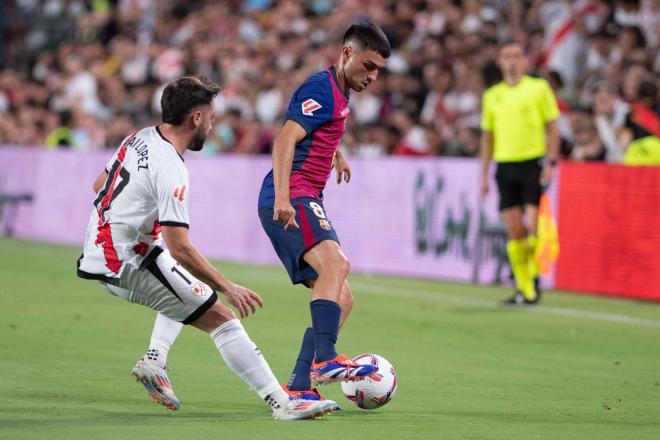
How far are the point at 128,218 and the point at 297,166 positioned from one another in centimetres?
116

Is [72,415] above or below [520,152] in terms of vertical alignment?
below

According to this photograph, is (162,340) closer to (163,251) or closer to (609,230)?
(163,251)

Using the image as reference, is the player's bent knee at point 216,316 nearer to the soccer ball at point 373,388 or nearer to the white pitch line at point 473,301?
the soccer ball at point 373,388

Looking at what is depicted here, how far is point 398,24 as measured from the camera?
73.4ft

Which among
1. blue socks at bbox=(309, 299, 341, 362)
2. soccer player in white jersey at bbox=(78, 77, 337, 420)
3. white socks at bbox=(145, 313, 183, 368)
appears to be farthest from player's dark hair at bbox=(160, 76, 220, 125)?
blue socks at bbox=(309, 299, 341, 362)

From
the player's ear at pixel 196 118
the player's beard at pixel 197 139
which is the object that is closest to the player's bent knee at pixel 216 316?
the player's beard at pixel 197 139

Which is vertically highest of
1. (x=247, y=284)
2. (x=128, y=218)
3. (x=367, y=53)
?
(x=367, y=53)

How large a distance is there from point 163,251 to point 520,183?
25.6 feet

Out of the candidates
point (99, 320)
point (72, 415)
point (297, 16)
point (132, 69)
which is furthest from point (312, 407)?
point (132, 69)

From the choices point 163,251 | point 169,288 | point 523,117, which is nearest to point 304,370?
point 169,288

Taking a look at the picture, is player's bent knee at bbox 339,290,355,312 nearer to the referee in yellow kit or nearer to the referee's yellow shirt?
the referee in yellow kit

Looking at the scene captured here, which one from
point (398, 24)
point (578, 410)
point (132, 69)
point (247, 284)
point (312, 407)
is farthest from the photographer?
point (132, 69)

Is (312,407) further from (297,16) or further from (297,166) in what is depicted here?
(297,16)

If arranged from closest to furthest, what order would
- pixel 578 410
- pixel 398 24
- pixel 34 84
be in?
pixel 578 410, pixel 398 24, pixel 34 84
